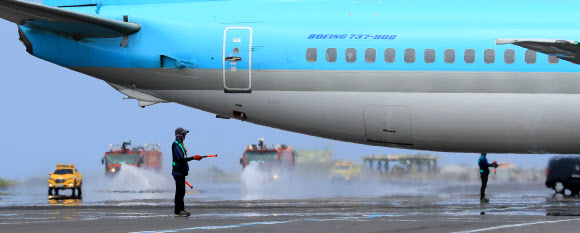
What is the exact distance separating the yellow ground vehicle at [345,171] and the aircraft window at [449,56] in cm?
1458

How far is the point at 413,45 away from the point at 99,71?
8.13m

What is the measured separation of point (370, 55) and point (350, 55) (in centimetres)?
49

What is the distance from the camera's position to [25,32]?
2486 cm

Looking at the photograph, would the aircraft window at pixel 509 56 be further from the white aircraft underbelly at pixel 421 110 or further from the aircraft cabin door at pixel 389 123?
the aircraft cabin door at pixel 389 123

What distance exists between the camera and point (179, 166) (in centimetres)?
2136

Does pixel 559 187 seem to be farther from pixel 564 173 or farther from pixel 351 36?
pixel 351 36

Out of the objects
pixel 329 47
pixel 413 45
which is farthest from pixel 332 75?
pixel 413 45

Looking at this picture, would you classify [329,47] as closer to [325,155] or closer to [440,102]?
[440,102]

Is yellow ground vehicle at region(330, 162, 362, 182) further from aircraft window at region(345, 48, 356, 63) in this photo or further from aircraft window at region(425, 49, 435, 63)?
aircraft window at region(425, 49, 435, 63)

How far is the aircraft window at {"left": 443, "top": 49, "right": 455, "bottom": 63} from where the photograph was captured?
901 inches

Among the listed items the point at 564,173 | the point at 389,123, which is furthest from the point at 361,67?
the point at 564,173

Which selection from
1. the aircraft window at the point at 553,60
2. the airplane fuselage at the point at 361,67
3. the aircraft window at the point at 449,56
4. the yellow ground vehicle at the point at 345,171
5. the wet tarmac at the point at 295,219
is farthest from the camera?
the yellow ground vehicle at the point at 345,171

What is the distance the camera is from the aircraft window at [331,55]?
920 inches

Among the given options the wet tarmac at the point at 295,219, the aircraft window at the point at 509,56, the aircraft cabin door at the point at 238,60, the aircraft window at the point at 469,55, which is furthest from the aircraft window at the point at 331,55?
the aircraft window at the point at 509,56
